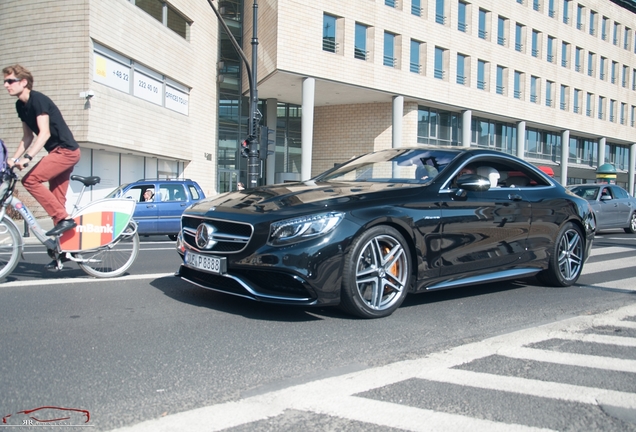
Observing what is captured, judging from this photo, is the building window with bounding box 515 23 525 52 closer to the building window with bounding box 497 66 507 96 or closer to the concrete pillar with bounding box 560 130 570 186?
the building window with bounding box 497 66 507 96

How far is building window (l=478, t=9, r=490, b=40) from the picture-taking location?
3725 cm

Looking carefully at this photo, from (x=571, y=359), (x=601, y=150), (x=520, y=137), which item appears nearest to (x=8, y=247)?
(x=571, y=359)

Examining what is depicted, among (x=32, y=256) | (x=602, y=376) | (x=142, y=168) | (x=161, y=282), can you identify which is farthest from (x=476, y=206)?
(x=142, y=168)

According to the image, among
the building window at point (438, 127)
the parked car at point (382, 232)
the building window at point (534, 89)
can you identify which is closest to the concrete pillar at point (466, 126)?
the building window at point (438, 127)

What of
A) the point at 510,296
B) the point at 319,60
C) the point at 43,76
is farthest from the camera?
the point at 319,60

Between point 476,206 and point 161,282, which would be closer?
point 476,206

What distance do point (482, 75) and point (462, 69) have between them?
2.09 m

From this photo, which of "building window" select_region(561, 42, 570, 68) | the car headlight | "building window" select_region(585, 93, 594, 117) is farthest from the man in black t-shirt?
"building window" select_region(585, 93, 594, 117)

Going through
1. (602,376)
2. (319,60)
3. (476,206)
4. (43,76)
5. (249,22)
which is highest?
(249,22)

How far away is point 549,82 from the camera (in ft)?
141

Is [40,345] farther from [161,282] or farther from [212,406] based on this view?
[161,282]

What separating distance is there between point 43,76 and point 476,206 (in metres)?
19.5

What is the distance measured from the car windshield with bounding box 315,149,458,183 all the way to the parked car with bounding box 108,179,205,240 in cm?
810

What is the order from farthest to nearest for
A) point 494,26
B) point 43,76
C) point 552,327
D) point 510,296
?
point 494,26 < point 43,76 < point 510,296 < point 552,327
